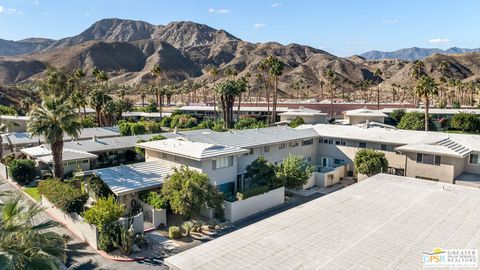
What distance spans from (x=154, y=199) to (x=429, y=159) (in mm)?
25959

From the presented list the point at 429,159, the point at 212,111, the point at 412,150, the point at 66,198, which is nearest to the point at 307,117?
the point at 212,111

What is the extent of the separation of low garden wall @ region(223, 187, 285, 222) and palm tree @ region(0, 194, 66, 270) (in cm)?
1613

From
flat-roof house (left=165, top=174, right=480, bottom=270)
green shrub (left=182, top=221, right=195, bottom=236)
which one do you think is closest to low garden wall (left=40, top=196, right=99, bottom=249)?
green shrub (left=182, top=221, right=195, bottom=236)

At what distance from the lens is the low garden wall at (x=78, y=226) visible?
23.7 meters

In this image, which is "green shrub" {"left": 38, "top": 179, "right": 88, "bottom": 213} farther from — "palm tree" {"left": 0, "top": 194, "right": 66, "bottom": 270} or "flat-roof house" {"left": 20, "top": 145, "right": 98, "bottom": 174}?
"palm tree" {"left": 0, "top": 194, "right": 66, "bottom": 270}

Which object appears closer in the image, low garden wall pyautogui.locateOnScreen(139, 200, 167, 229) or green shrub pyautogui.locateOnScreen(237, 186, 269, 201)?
low garden wall pyautogui.locateOnScreen(139, 200, 167, 229)

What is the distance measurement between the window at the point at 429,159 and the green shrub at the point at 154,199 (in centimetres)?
2482

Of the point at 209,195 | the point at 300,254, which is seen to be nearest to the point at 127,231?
the point at 209,195

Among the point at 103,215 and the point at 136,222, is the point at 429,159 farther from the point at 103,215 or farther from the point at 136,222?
the point at 103,215

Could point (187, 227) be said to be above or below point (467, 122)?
below

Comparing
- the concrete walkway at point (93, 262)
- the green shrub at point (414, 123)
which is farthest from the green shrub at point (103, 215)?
the green shrub at point (414, 123)

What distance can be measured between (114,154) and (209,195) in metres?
24.9

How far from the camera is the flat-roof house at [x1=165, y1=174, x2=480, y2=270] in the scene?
603 inches
